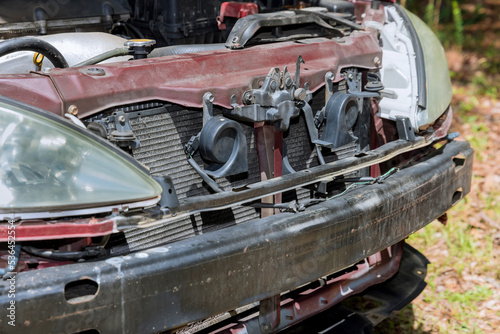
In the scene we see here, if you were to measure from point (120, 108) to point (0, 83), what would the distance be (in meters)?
0.39

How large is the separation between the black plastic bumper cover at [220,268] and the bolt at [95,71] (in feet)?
2.08

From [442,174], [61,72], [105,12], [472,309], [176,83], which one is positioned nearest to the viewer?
[61,72]

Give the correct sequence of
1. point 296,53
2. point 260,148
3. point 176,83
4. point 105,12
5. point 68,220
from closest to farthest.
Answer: point 68,220 < point 176,83 < point 260,148 < point 296,53 < point 105,12

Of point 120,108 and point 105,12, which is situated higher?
point 105,12

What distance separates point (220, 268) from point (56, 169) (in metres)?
0.60

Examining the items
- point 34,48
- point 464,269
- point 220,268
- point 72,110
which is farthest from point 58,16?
point 464,269

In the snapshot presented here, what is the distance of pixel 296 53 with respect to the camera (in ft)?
8.50

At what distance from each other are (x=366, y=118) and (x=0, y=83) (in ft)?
5.45

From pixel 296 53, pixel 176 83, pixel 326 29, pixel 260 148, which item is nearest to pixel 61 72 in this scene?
pixel 176 83

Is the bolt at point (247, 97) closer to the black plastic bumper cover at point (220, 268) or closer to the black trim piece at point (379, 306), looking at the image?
the black plastic bumper cover at point (220, 268)

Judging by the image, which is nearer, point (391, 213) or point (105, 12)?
point (391, 213)

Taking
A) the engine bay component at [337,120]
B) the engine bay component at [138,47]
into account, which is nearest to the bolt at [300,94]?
the engine bay component at [337,120]

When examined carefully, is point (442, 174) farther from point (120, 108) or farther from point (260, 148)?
point (120, 108)

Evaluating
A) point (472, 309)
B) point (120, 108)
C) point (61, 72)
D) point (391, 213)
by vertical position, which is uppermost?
point (61, 72)
